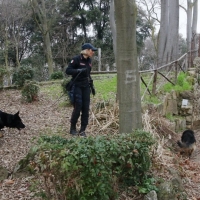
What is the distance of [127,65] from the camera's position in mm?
5020

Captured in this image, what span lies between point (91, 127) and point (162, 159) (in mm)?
2284

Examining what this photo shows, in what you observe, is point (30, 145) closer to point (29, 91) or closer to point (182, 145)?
point (182, 145)

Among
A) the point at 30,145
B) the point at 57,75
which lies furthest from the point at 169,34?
the point at 30,145

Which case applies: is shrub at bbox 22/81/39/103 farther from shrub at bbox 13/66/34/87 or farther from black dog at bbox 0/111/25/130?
black dog at bbox 0/111/25/130

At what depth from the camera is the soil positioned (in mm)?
4289

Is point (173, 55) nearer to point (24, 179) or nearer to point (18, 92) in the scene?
point (18, 92)

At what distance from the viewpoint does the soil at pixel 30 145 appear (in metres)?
4.29

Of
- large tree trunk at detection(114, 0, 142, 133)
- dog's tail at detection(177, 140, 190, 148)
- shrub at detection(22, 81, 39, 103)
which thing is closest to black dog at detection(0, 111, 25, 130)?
large tree trunk at detection(114, 0, 142, 133)

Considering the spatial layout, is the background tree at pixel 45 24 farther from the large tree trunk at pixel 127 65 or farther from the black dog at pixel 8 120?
the large tree trunk at pixel 127 65

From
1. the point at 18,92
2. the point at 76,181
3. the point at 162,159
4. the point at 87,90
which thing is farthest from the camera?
the point at 18,92

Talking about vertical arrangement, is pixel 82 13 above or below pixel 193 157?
above

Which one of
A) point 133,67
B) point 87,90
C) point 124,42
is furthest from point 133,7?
point 87,90

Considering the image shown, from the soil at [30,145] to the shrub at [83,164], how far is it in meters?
0.69

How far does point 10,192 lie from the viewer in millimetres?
4121
